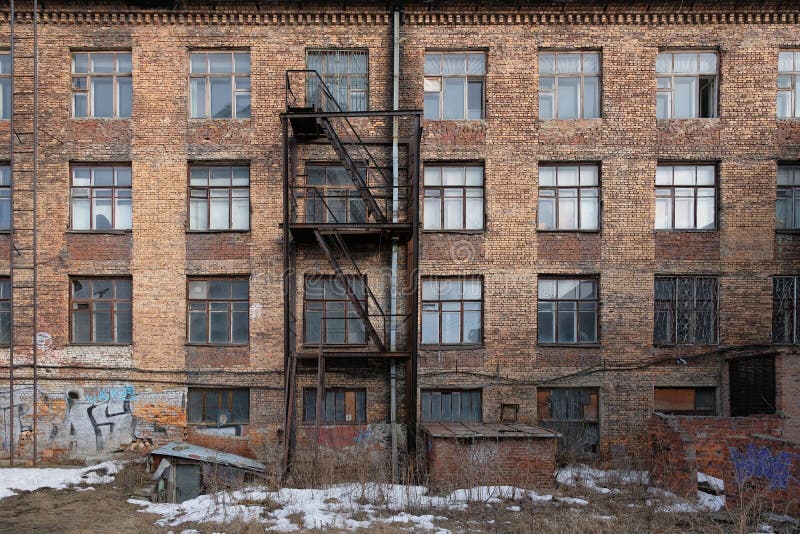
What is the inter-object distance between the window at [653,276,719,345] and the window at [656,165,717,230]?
1.30m

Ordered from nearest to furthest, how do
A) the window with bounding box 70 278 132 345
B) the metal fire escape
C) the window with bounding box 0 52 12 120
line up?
the metal fire escape, the window with bounding box 70 278 132 345, the window with bounding box 0 52 12 120

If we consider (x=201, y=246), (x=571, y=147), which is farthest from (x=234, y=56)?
(x=571, y=147)

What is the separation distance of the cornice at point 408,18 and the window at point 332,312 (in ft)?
19.8

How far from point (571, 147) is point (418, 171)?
3.81 meters

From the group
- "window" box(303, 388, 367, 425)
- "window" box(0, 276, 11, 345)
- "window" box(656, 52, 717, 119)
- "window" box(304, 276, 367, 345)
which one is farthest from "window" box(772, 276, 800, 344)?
"window" box(0, 276, 11, 345)

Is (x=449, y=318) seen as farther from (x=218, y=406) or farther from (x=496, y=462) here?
(x=218, y=406)

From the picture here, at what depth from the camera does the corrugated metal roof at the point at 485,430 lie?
1087cm

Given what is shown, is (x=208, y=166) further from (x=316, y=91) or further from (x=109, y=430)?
(x=109, y=430)

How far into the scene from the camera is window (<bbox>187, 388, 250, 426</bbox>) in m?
13.1

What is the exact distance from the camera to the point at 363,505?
9875 millimetres

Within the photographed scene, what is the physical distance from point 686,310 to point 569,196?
379cm

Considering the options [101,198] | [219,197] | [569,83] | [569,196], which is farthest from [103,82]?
[569,196]

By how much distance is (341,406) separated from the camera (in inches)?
515

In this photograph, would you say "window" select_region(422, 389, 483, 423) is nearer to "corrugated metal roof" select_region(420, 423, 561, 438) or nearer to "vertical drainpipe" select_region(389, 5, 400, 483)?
"corrugated metal roof" select_region(420, 423, 561, 438)
